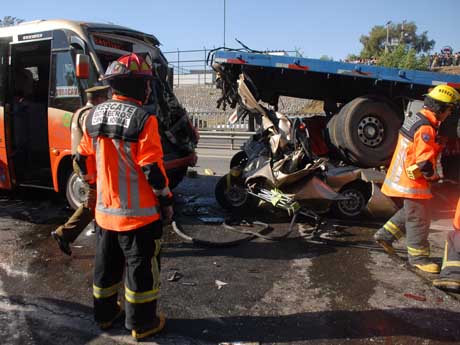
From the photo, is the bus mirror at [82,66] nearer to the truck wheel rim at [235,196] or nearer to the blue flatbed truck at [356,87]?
the blue flatbed truck at [356,87]

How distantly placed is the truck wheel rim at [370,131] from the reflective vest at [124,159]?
4242mm

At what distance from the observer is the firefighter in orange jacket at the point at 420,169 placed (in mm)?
4160

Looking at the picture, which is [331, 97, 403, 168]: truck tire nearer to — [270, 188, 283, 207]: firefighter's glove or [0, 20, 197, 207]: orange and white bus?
[270, 188, 283, 207]: firefighter's glove

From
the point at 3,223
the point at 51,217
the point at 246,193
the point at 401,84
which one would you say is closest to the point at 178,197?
the point at 246,193

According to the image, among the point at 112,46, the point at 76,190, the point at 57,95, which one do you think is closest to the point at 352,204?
the point at 76,190

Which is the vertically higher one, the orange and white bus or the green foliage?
the green foliage

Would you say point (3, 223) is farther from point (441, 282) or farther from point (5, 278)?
point (441, 282)

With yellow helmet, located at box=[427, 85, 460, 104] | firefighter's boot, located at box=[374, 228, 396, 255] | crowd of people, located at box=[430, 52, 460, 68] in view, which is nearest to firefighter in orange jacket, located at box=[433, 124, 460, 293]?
firefighter's boot, located at box=[374, 228, 396, 255]

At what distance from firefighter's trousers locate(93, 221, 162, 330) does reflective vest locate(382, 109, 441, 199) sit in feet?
8.78

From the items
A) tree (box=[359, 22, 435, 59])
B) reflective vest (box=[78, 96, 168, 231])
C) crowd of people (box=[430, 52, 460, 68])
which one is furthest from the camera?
tree (box=[359, 22, 435, 59])

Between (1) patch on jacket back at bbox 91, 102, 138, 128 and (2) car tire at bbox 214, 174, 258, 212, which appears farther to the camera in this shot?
(2) car tire at bbox 214, 174, 258, 212

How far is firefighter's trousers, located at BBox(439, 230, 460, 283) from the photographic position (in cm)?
374

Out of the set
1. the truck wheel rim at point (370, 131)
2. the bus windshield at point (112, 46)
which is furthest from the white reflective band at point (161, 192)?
the truck wheel rim at point (370, 131)

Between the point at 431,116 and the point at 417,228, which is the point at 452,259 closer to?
the point at 417,228
